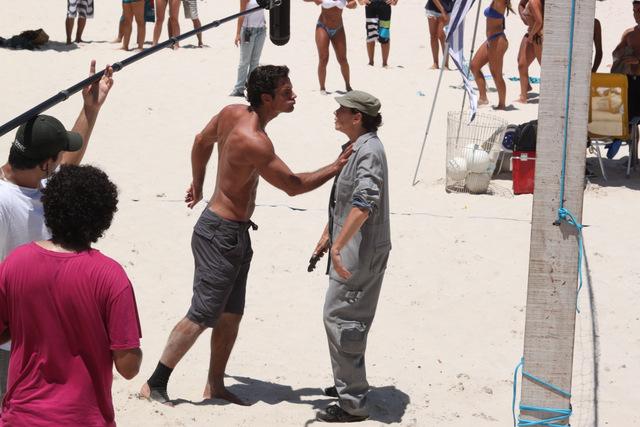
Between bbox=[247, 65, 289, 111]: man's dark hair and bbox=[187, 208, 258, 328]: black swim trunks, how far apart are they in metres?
0.59

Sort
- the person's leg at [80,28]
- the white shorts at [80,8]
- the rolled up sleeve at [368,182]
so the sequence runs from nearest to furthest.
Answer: the rolled up sleeve at [368,182], the white shorts at [80,8], the person's leg at [80,28]

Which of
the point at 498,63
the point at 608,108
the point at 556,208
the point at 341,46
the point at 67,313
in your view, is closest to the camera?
the point at 67,313

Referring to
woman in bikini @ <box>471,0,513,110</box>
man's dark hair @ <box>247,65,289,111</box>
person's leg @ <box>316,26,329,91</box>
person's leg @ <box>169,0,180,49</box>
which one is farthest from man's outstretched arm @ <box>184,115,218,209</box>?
person's leg @ <box>169,0,180,49</box>

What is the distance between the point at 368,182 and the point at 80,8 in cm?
1146

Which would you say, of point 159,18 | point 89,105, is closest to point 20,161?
point 89,105

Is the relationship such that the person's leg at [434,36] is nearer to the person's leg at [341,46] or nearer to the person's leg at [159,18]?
the person's leg at [341,46]

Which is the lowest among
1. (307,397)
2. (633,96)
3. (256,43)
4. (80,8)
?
(307,397)

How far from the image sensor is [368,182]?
16.1 feet

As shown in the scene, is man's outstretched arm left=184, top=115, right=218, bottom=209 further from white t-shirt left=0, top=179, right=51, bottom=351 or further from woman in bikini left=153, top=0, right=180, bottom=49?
woman in bikini left=153, top=0, right=180, bottom=49

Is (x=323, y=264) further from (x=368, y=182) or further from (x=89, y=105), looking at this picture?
(x=89, y=105)

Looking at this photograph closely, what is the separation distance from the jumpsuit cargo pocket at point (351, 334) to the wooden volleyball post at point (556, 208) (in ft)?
3.28

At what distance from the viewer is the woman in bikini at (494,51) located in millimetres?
11969

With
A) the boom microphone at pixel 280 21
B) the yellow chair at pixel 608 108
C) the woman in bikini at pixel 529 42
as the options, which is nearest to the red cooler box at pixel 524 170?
the yellow chair at pixel 608 108

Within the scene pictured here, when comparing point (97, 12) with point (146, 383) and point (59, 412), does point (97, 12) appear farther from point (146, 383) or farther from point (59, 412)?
point (59, 412)
